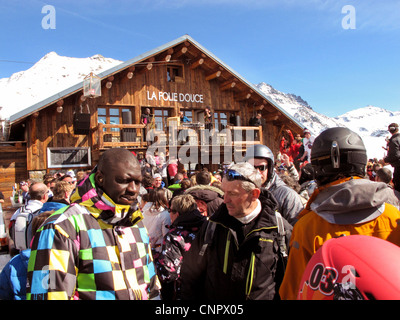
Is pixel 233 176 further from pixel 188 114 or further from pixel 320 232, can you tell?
pixel 188 114

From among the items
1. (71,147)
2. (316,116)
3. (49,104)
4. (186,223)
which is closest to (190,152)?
(71,147)

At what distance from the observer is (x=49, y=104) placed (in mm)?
12797

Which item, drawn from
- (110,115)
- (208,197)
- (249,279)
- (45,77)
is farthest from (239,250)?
(45,77)

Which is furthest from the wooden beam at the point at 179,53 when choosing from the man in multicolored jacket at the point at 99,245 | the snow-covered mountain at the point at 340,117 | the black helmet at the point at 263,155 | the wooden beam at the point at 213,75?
the snow-covered mountain at the point at 340,117

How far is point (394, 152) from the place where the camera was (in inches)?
254

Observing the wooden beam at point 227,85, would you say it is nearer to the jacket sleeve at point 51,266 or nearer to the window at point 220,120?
the window at point 220,120

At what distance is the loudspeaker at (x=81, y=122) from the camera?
13172 mm

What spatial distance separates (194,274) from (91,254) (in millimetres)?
919

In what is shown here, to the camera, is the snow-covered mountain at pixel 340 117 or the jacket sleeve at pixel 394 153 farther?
the snow-covered mountain at pixel 340 117

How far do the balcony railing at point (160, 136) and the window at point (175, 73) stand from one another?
3232mm

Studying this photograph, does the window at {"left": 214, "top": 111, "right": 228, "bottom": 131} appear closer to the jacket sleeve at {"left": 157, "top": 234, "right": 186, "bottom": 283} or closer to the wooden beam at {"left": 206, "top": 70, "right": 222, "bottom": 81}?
the wooden beam at {"left": 206, "top": 70, "right": 222, "bottom": 81}

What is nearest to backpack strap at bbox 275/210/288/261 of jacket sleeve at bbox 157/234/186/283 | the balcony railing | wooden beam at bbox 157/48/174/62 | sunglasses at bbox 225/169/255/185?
sunglasses at bbox 225/169/255/185
